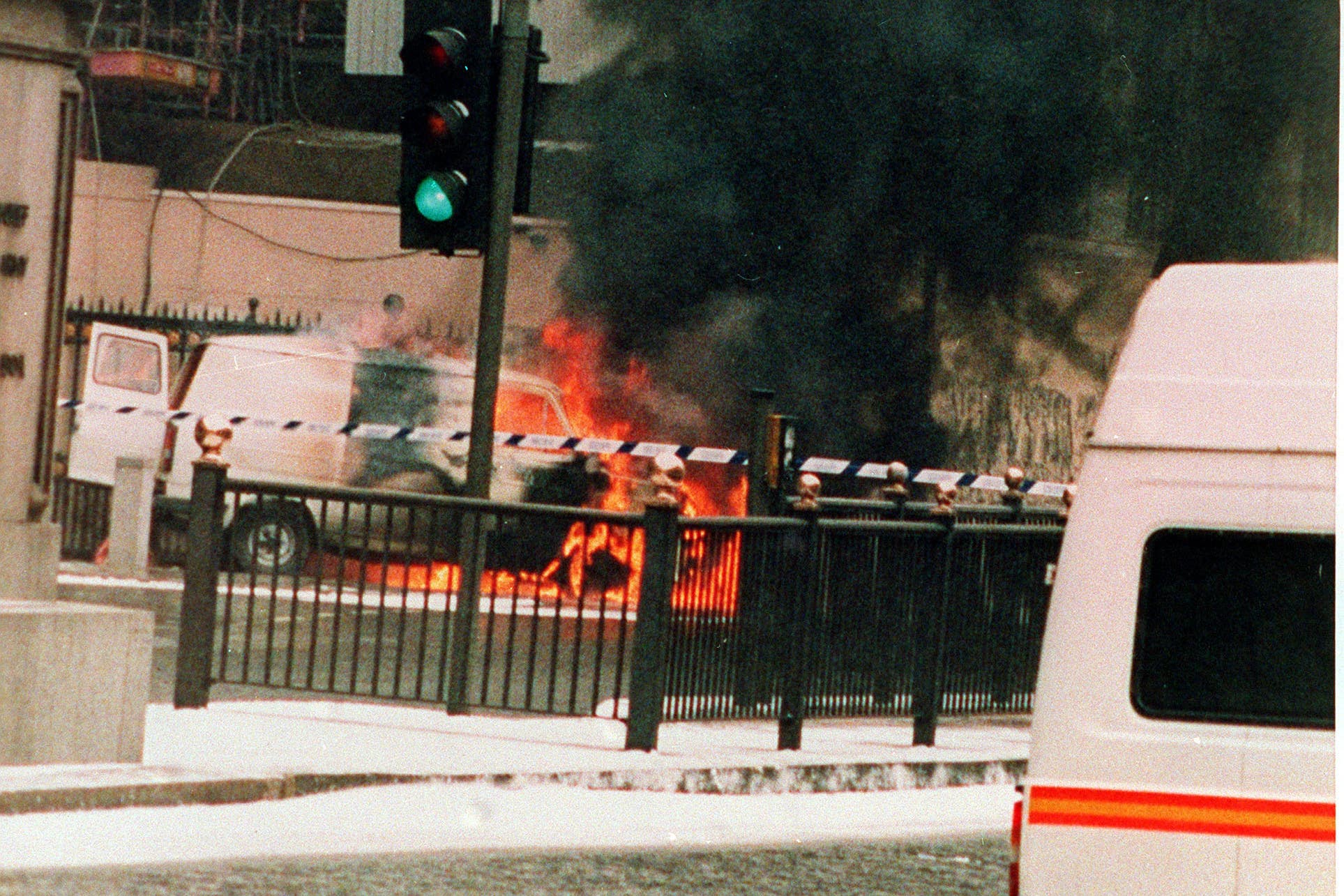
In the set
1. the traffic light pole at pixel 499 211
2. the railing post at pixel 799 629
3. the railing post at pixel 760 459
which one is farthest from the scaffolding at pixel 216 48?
the railing post at pixel 799 629

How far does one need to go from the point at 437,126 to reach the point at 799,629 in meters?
2.56

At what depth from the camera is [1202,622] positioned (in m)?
Answer: 3.66

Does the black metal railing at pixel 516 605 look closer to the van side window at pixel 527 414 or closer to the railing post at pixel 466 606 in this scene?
the railing post at pixel 466 606

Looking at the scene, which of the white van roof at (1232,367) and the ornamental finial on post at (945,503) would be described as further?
the ornamental finial on post at (945,503)

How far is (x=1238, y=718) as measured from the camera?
3.61 m

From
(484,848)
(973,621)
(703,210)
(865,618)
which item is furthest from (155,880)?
(703,210)

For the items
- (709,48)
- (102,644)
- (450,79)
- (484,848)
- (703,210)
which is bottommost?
(484,848)

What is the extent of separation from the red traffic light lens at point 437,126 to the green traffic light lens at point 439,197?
0.40ft

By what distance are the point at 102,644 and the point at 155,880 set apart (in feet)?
4.68

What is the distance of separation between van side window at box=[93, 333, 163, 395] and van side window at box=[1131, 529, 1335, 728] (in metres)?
15.2

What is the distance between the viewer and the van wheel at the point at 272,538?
8.91 m

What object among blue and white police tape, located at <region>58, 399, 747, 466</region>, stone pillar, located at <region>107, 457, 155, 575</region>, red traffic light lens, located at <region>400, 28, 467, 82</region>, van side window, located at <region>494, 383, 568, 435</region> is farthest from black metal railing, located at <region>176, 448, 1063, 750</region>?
van side window, located at <region>494, 383, 568, 435</region>

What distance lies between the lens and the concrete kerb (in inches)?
269

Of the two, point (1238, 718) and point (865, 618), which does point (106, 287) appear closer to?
point (865, 618)
